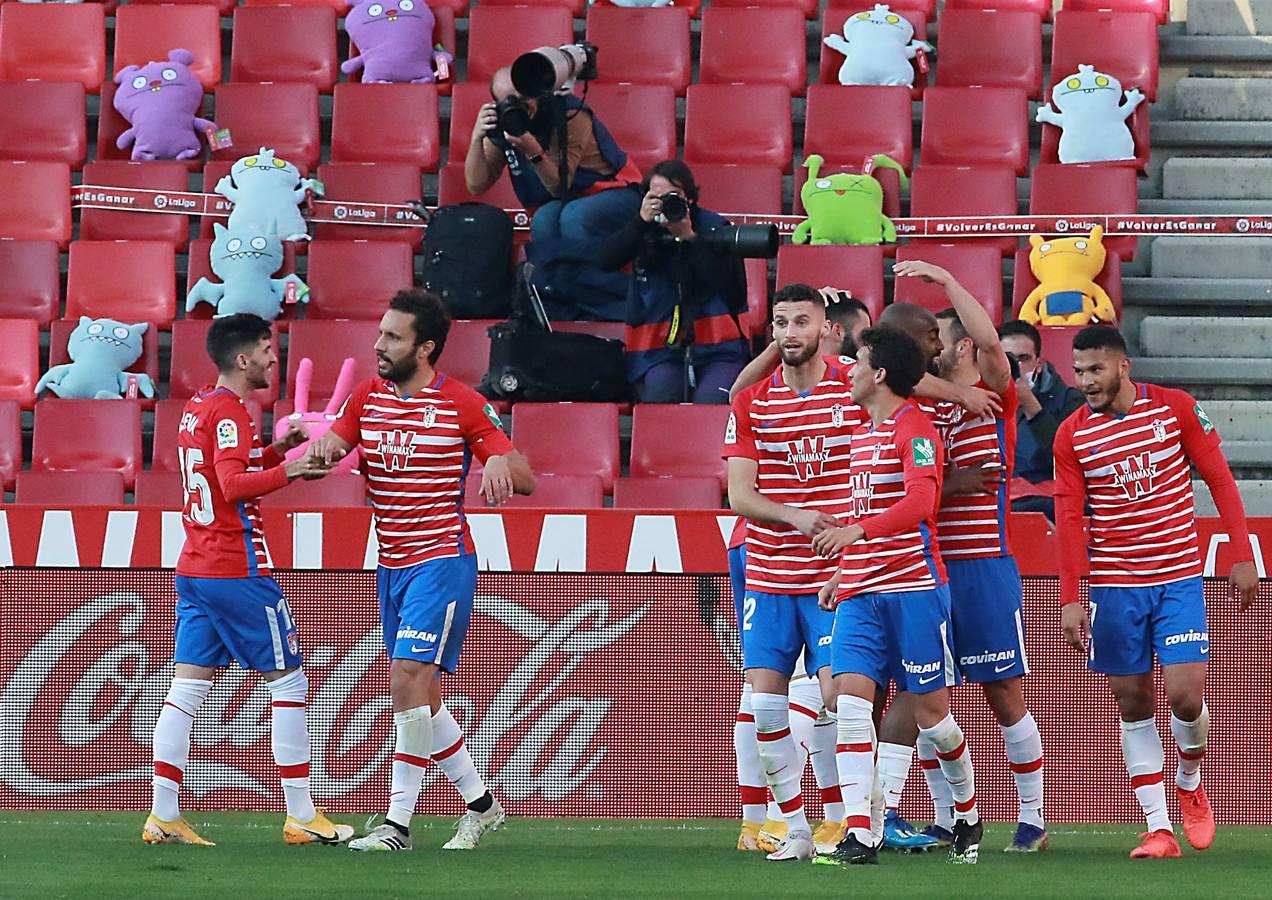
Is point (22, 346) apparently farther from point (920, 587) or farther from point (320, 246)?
point (920, 587)

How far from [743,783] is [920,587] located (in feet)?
3.86

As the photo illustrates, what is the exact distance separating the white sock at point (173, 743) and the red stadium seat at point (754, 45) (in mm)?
6661

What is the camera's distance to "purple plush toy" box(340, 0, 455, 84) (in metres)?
12.8

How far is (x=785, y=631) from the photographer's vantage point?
691 centimetres

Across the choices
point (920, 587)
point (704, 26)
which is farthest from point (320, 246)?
point (920, 587)

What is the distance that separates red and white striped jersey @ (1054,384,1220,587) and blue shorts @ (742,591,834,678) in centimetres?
101

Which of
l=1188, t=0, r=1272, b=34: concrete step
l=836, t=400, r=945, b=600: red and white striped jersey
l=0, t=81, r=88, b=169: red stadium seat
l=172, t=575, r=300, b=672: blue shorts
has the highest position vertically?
l=1188, t=0, r=1272, b=34: concrete step

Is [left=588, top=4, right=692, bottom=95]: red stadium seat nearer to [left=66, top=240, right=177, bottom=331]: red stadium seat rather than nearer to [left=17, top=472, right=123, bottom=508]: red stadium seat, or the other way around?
[left=66, top=240, right=177, bottom=331]: red stadium seat

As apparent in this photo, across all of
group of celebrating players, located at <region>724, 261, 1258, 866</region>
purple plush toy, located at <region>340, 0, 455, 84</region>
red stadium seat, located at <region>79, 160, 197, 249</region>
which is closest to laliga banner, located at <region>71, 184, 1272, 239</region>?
red stadium seat, located at <region>79, 160, 197, 249</region>

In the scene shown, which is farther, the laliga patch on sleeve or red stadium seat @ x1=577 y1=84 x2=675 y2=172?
red stadium seat @ x1=577 y1=84 x2=675 y2=172

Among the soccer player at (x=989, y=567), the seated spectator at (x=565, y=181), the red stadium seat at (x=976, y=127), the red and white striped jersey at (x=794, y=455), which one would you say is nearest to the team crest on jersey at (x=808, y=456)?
the red and white striped jersey at (x=794, y=455)

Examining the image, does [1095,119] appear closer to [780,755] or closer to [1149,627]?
[1149,627]

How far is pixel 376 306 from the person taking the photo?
1170 centimetres

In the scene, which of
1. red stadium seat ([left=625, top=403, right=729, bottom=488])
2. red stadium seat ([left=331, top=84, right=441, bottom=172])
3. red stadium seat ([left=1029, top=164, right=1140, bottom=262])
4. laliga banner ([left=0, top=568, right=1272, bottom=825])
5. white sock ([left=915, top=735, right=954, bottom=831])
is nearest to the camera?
white sock ([left=915, top=735, right=954, bottom=831])
